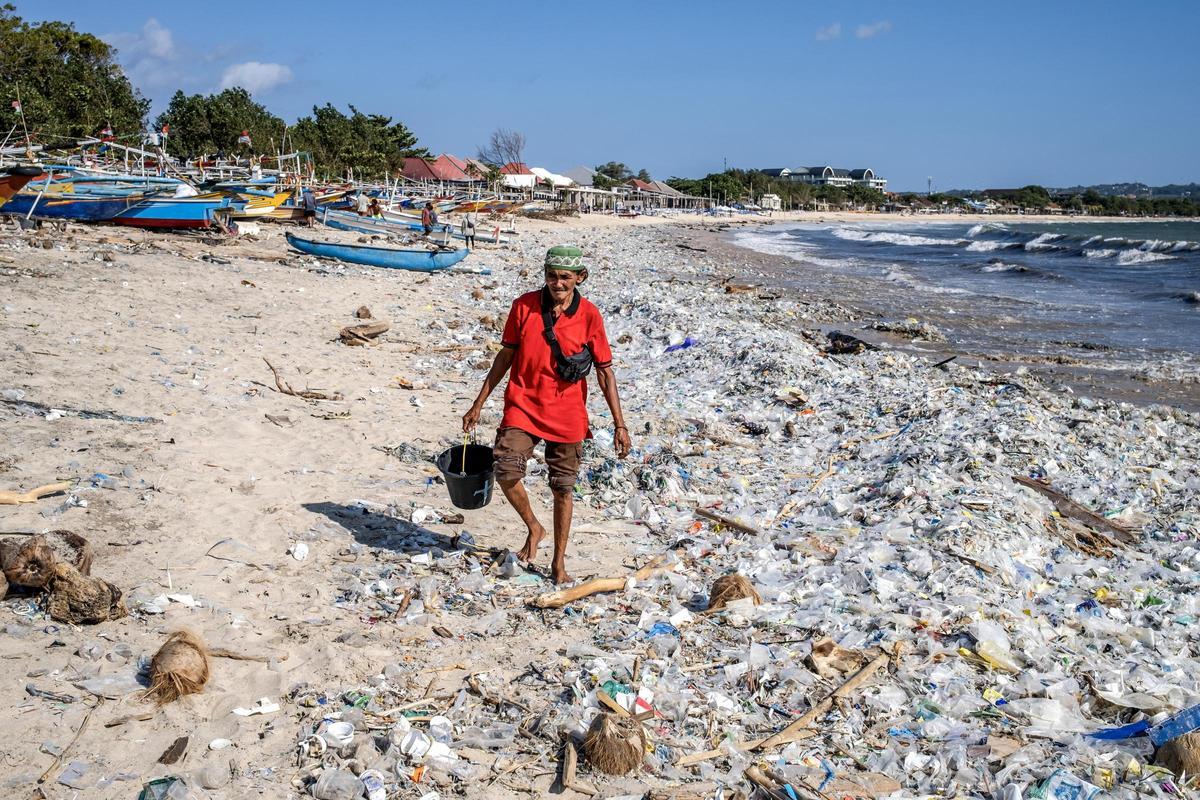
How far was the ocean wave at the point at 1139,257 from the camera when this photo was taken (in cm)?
3759

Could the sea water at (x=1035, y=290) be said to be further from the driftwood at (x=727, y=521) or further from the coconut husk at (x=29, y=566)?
the coconut husk at (x=29, y=566)

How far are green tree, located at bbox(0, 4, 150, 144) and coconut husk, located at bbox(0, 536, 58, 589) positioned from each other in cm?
2844

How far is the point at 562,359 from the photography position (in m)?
4.25

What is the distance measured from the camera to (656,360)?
11352mm

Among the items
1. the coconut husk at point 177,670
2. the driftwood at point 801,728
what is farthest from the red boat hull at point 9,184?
the driftwood at point 801,728

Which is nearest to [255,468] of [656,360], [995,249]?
[656,360]

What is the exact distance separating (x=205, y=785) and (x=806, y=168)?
613 ft

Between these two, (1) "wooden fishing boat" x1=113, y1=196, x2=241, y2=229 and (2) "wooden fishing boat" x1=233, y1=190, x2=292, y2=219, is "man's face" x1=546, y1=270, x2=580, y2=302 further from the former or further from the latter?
(2) "wooden fishing boat" x1=233, y1=190, x2=292, y2=219

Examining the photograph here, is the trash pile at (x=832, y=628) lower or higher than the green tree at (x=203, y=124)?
lower

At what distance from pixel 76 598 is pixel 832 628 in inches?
131

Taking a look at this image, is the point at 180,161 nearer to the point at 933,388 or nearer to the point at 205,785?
the point at 933,388

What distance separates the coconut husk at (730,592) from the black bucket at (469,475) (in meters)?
1.35

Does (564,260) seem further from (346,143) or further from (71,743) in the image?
(346,143)

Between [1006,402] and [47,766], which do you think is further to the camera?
[1006,402]
